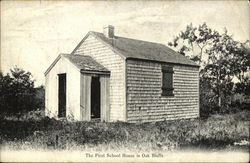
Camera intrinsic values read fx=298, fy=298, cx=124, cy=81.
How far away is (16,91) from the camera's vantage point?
57.9 feet

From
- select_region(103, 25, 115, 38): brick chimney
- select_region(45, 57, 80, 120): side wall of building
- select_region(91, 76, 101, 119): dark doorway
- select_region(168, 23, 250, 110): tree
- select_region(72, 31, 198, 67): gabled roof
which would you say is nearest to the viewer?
select_region(45, 57, 80, 120): side wall of building

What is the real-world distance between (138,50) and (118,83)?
2753 millimetres

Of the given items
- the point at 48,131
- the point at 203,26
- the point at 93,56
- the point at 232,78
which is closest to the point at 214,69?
the point at 232,78

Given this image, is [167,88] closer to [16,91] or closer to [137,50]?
[137,50]

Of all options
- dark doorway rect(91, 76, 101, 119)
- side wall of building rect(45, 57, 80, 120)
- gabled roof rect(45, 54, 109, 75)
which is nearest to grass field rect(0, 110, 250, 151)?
side wall of building rect(45, 57, 80, 120)

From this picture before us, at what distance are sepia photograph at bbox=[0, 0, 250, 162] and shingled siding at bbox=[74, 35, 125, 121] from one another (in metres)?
0.05

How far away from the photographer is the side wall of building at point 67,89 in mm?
14589

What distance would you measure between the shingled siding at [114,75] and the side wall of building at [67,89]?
1930 millimetres

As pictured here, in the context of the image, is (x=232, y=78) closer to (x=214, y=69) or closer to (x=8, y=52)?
(x=214, y=69)

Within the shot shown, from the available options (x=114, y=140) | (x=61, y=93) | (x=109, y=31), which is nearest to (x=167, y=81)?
(x=109, y=31)

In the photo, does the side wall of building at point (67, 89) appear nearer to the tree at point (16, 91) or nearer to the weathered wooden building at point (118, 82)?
the weathered wooden building at point (118, 82)

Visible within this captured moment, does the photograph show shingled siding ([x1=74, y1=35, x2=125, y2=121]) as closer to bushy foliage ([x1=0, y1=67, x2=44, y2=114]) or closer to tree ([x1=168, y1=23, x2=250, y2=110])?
bushy foliage ([x1=0, y1=67, x2=44, y2=114])

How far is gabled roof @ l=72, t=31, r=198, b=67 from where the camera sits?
51.4ft

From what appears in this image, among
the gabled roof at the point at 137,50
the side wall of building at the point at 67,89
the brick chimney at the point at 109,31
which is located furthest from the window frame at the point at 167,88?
the side wall of building at the point at 67,89
